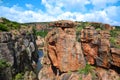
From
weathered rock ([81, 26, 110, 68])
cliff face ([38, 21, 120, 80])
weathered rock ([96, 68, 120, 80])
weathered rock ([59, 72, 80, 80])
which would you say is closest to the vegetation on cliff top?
cliff face ([38, 21, 120, 80])

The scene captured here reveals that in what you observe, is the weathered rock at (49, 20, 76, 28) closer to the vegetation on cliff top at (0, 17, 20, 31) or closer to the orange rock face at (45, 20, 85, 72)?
the orange rock face at (45, 20, 85, 72)

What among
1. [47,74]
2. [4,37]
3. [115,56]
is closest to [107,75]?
[115,56]

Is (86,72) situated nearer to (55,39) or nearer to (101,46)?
(101,46)

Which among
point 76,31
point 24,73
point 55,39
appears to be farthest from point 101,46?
point 24,73

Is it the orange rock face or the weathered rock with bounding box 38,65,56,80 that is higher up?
the orange rock face

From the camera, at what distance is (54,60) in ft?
130

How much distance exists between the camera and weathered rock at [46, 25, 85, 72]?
36.3 metres

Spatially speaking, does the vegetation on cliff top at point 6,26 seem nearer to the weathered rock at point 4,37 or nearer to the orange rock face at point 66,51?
the weathered rock at point 4,37

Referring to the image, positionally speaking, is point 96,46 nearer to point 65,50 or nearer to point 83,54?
point 83,54

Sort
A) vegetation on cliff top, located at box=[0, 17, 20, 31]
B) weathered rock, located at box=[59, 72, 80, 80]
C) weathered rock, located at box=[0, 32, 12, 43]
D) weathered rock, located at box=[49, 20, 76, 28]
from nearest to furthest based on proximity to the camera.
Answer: weathered rock, located at box=[59, 72, 80, 80], weathered rock, located at box=[49, 20, 76, 28], weathered rock, located at box=[0, 32, 12, 43], vegetation on cliff top, located at box=[0, 17, 20, 31]

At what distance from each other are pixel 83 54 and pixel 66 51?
2296mm

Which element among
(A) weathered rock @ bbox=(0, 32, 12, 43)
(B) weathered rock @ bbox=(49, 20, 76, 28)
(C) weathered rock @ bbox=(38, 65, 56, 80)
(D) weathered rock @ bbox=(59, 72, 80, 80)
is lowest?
(C) weathered rock @ bbox=(38, 65, 56, 80)

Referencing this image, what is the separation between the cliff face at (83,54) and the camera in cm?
3459

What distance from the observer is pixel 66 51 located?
121 ft
